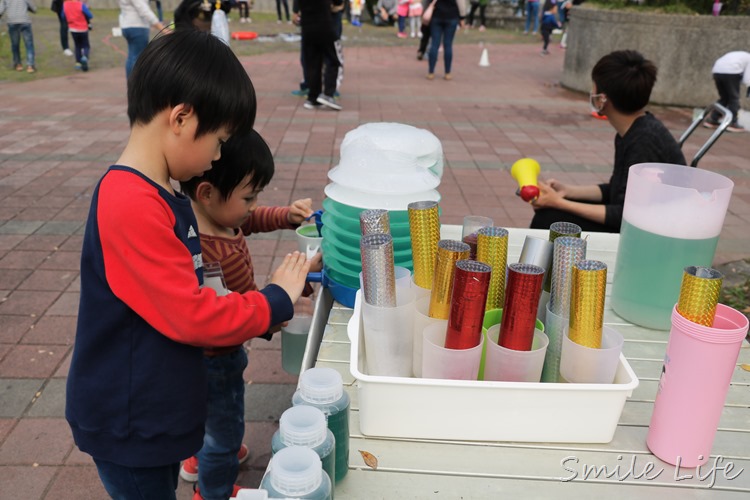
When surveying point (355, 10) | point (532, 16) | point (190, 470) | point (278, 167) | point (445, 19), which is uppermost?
point (532, 16)

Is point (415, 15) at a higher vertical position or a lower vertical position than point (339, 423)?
higher

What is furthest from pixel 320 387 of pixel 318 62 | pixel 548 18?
pixel 548 18

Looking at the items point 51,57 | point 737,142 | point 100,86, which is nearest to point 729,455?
point 737,142

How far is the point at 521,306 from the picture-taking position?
110cm

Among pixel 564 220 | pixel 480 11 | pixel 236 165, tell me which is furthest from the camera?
pixel 480 11

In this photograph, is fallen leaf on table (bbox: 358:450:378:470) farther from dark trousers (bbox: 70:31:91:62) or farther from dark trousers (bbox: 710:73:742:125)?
dark trousers (bbox: 70:31:91:62)

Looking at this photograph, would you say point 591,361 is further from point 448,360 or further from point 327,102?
point 327,102

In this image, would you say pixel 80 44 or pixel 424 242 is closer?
pixel 424 242

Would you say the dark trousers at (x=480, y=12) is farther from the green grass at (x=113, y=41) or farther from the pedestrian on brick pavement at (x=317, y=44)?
the pedestrian on brick pavement at (x=317, y=44)

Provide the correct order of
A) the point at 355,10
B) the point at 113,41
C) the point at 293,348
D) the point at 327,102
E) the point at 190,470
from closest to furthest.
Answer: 1. the point at 293,348
2. the point at 190,470
3. the point at 327,102
4. the point at 113,41
5. the point at 355,10

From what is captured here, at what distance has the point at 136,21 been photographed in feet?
25.5

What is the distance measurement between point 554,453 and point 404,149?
100cm

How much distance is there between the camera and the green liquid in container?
1.06 meters

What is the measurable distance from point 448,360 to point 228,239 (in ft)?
2.95
